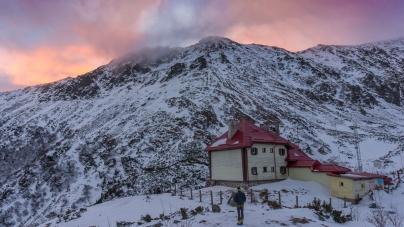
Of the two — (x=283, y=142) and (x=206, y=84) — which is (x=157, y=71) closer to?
(x=206, y=84)

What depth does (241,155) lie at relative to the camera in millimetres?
36500

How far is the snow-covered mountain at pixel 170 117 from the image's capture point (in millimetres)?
47781

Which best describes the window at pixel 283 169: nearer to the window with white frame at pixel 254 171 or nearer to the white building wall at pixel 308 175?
the white building wall at pixel 308 175

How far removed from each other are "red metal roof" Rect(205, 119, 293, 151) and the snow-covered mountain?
8953 millimetres

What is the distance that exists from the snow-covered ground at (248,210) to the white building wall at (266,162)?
131 centimetres

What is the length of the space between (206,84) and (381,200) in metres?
65.9

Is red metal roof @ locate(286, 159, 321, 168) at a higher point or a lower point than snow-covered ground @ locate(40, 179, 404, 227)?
higher

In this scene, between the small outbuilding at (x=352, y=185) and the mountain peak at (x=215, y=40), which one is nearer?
the small outbuilding at (x=352, y=185)

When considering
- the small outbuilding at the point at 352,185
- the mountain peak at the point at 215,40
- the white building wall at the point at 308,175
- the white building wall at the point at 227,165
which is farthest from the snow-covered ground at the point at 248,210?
the mountain peak at the point at 215,40

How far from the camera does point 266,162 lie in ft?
125

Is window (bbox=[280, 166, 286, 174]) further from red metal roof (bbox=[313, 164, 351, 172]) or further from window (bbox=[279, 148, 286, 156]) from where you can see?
red metal roof (bbox=[313, 164, 351, 172])

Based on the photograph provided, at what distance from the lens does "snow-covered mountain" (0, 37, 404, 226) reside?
47.8 m

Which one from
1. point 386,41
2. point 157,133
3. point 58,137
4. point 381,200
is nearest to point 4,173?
point 58,137

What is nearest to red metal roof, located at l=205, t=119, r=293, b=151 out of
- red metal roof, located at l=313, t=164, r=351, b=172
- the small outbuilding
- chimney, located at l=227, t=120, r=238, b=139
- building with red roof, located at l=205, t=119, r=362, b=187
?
building with red roof, located at l=205, t=119, r=362, b=187
